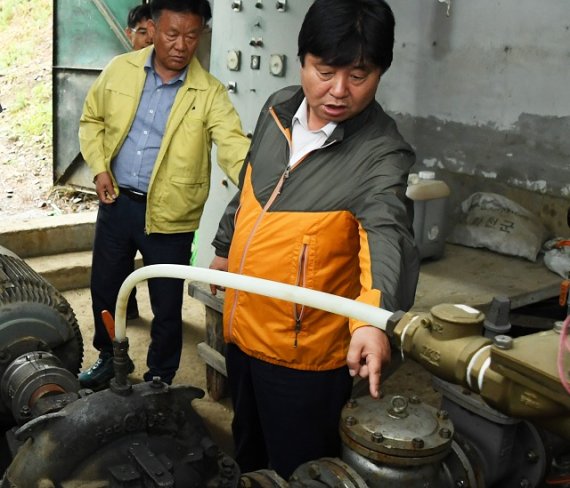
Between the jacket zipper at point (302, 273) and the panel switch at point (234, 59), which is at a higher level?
the panel switch at point (234, 59)

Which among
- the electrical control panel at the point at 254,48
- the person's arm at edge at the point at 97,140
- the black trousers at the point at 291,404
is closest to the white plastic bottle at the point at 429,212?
the electrical control panel at the point at 254,48

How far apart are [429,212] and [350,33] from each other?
1706 millimetres

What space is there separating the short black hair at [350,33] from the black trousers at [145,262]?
1.25 metres

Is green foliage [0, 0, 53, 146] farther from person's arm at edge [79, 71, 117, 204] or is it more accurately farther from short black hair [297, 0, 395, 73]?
short black hair [297, 0, 395, 73]

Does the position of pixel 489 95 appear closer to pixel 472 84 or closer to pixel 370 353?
pixel 472 84

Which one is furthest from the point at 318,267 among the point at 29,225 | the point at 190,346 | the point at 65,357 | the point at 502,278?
the point at 29,225

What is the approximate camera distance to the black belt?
2553 millimetres

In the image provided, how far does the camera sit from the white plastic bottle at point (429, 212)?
3.03 meters

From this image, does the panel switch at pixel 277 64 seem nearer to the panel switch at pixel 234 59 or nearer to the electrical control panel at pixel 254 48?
the electrical control panel at pixel 254 48

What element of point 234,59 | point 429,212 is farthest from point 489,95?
point 234,59

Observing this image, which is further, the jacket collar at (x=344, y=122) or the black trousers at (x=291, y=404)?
the black trousers at (x=291, y=404)

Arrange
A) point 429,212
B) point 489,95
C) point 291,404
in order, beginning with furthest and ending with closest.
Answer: point 489,95 → point 429,212 → point 291,404

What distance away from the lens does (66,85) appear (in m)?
5.25

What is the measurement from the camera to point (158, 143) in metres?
2.54
